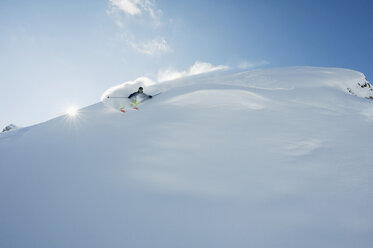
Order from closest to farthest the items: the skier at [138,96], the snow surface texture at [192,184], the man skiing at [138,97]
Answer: the snow surface texture at [192,184] → the man skiing at [138,97] → the skier at [138,96]

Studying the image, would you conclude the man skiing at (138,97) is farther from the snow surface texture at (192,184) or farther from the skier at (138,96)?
the snow surface texture at (192,184)

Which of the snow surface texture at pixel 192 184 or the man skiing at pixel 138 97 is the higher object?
the man skiing at pixel 138 97

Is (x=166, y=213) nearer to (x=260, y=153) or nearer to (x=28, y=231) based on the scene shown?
(x=28, y=231)

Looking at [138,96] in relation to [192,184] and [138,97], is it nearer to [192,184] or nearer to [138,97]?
[138,97]

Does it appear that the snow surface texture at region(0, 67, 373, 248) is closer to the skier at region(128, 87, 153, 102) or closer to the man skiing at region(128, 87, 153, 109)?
the man skiing at region(128, 87, 153, 109)

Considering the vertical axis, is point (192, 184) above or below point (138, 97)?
below

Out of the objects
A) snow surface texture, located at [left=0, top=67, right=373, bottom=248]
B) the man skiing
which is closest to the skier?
the man skiing

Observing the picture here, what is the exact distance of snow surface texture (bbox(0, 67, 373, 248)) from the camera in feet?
4.72

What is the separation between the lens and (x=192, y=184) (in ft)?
6.35

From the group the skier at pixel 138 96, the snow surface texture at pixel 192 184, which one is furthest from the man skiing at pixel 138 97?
the snow surface texture at pixel 192 184

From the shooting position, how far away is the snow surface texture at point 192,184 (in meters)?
1.44

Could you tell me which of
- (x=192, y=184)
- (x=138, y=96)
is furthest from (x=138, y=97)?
(x=192, y=184)

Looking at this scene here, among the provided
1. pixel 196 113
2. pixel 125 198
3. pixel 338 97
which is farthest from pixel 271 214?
pixel 338 97

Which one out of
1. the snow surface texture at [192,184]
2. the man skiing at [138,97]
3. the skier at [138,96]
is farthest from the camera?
the skier at [138,96]
